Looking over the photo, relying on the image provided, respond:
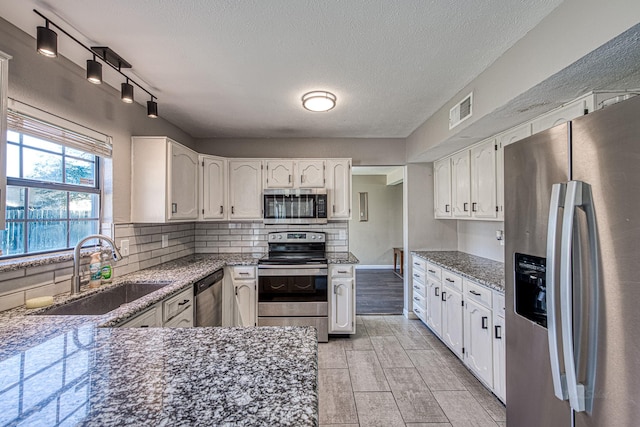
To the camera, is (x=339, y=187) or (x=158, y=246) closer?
(x=158, y=246)

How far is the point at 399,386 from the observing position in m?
2.33

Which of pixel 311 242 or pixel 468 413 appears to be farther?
pixel 311 242

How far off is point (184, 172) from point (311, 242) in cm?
165

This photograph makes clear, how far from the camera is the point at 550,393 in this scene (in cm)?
124

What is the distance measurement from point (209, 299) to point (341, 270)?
136cm

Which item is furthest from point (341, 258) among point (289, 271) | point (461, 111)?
point (461, 111)

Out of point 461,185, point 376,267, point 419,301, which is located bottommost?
point 376,267

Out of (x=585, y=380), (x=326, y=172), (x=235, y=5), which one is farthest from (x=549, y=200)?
(x=326, y=172)

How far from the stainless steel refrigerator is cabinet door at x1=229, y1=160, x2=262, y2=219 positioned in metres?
2.74

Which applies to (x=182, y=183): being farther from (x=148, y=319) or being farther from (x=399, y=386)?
(x=399, y=386)

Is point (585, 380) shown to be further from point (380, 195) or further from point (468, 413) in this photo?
point (380, 195)

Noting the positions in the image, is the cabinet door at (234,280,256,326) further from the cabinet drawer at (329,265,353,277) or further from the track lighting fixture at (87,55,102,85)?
the track lighting fixture at (87,55,102,85)

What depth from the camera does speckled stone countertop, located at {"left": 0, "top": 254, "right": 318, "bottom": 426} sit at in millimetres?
676

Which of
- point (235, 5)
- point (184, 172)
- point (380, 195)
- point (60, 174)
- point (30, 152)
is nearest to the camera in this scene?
point (235, 5)
